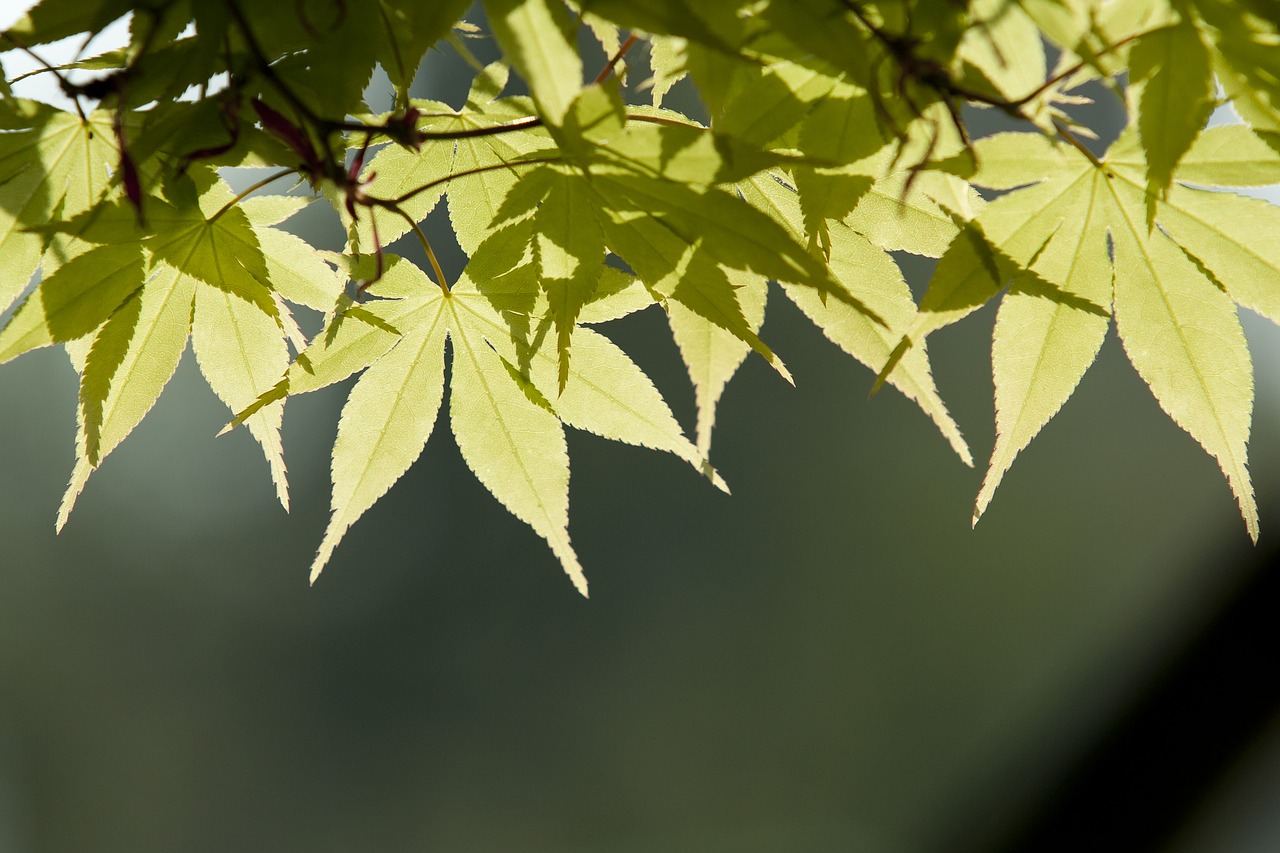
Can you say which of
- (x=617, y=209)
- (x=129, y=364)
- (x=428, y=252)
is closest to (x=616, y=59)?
(x=617, y=209)

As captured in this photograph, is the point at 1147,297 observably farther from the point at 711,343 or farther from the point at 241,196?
the point at 241,196

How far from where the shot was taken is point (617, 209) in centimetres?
52

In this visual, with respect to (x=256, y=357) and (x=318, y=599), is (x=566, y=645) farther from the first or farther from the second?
(x=256, y=357)

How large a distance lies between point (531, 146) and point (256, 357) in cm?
27

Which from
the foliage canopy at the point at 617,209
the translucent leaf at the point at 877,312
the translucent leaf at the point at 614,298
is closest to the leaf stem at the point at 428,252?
the foliage canopy at the point at 617,209

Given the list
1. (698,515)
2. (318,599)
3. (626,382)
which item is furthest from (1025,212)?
(318,599)

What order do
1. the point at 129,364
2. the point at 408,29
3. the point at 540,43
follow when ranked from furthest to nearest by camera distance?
the point at 129,364, the point at 408,29, the point at 540,43

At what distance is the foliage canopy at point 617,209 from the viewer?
44cm

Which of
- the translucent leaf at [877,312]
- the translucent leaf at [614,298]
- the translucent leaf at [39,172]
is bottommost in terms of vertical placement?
the translucent leaf at [39,172]

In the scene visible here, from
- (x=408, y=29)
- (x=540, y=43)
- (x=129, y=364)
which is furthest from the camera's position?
(x=129, y=364)

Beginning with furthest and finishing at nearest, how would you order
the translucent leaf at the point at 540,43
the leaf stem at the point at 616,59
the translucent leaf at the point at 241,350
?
the translucent leaf at the point at 241,350 → the leaf stem at the point at 616,59 → the translucent leaf at the point at 540,43

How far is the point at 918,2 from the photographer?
44 cm

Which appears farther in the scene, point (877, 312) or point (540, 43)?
point (877, 312)

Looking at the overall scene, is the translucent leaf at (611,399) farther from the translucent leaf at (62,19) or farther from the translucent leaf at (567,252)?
the translucent leaf at (62,19)
